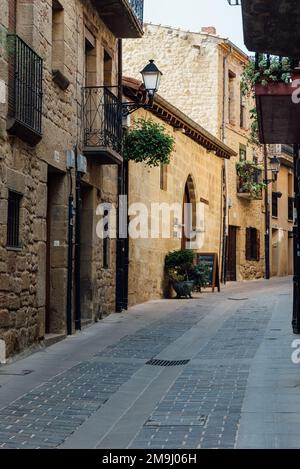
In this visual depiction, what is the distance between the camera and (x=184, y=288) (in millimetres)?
21672

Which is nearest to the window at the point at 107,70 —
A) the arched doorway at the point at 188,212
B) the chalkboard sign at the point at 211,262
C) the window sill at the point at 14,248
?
the window sill at the point at 14,248

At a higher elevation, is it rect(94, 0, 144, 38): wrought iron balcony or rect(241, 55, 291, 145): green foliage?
rect(94, 0, 144, 38): wrought iron balcony

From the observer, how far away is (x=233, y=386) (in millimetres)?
8766

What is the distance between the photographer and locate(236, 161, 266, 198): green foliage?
107 ft

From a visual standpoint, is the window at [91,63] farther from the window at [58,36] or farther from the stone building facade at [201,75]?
the stone building facade at [201,75]

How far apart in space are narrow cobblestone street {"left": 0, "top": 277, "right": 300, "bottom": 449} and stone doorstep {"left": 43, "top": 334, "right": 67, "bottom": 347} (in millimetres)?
118

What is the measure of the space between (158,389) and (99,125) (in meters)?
7.35

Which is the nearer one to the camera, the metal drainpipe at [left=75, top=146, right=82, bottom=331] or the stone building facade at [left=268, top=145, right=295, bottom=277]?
the metal drainpipe at [left=75, top=146, right=82, bottom=331]

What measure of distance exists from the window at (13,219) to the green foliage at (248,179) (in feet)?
71.8

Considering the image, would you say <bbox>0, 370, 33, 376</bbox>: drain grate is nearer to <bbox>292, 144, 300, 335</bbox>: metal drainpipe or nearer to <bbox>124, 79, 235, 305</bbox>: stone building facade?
<bbox>292, 144, 300, 335</bbox>: metal drainpipe

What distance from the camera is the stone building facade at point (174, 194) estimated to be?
64.4 feet

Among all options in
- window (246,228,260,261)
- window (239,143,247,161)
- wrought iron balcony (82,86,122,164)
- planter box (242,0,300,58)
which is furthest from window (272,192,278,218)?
planter box (242,0,300,58)
